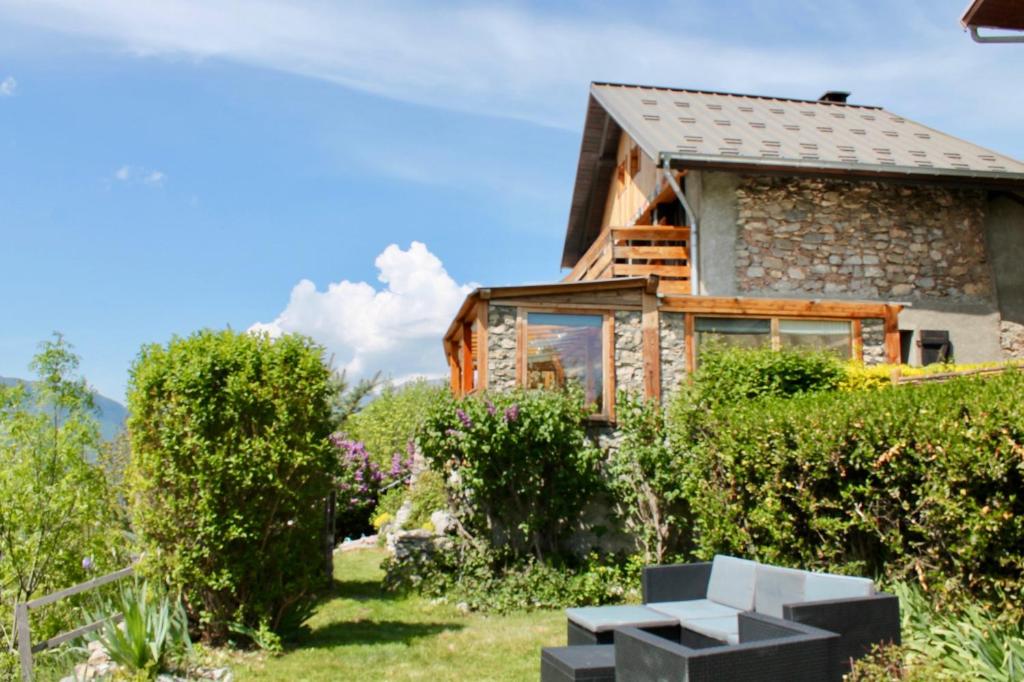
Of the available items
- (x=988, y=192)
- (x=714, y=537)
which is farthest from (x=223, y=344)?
(x=988, y=192)

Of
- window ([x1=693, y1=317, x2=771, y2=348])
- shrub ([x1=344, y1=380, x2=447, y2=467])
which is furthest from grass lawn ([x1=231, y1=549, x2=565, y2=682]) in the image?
shrub ([x1=344, y1=380, x2=447, y2=467])

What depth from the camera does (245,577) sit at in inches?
278

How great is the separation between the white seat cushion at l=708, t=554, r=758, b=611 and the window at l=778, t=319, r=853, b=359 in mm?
5395

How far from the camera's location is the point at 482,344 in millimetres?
10500

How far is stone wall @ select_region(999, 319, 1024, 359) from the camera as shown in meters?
13.8

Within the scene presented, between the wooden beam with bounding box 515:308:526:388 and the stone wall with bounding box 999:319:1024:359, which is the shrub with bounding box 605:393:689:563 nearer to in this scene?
the wooden beam with bounding box 515:308:526:388

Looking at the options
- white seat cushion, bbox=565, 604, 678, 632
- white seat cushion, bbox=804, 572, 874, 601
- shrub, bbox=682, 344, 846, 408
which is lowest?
white seat cushion, bbox=565, 604, 678, 632

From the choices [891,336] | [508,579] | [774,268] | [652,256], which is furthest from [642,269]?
[508,579]

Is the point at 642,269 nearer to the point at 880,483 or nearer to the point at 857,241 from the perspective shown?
the point at 857,241

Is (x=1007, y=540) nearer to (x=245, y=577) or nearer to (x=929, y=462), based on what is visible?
(x=929, y=462)

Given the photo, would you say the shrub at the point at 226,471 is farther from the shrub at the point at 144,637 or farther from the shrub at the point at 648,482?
the shrub at the point at 648,482

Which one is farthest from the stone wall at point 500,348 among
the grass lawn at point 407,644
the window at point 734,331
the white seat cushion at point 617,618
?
the white seat cushion at point 617,618

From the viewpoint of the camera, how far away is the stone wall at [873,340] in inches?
464

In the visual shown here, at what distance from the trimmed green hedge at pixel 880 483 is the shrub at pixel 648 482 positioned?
1070 mm
